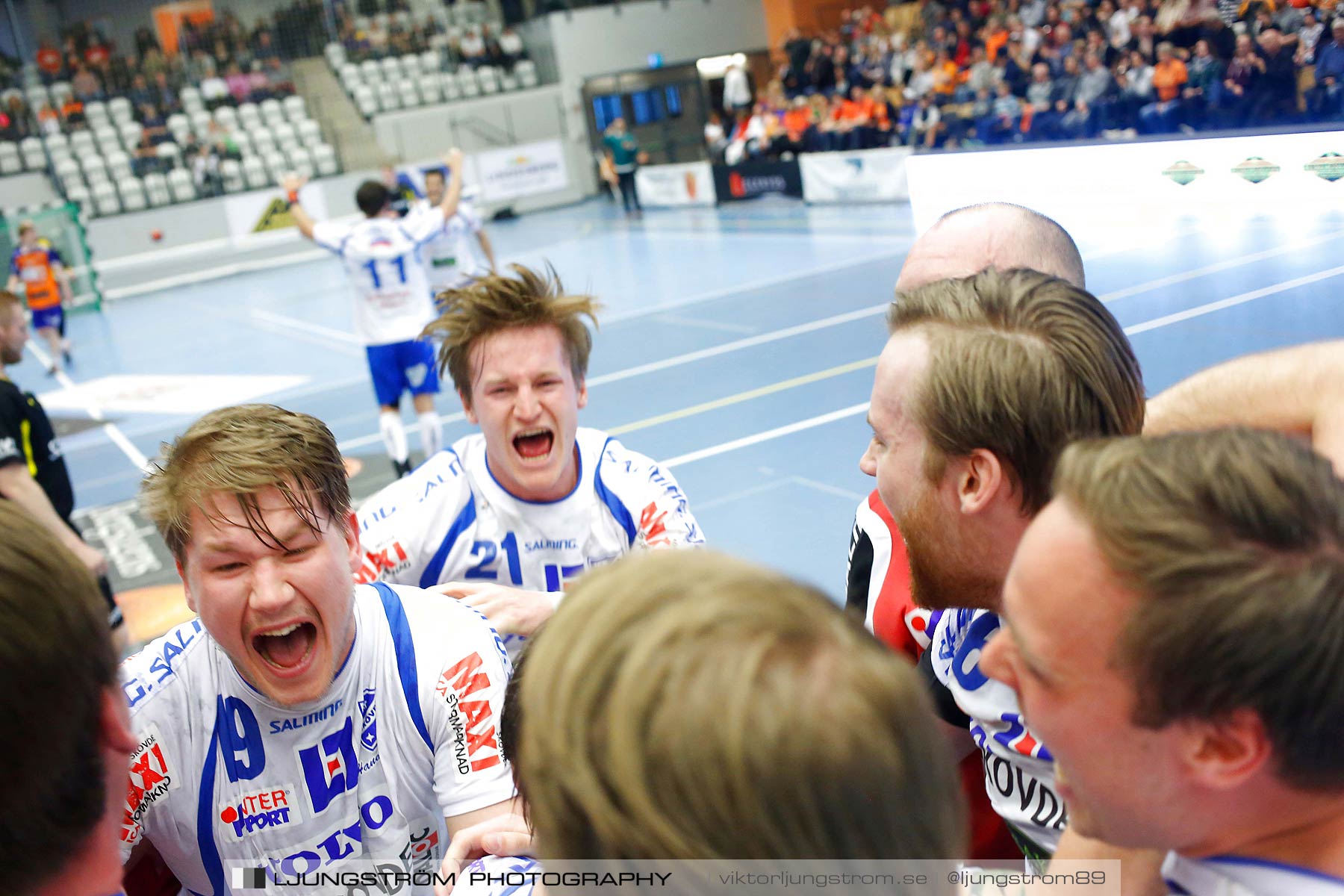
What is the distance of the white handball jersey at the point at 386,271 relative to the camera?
9.68 meters

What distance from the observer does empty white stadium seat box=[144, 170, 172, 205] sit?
28438 mm

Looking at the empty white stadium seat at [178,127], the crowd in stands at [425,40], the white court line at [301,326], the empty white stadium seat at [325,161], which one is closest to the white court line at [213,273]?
the empty white stadium seat at [325,161]

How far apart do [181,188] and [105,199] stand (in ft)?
5.94

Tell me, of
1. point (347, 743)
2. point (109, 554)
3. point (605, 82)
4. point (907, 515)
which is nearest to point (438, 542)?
point (347, 743)

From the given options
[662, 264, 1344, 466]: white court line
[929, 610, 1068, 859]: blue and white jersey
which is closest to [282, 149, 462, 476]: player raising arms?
[662, 264, 1344, 466]: white court line

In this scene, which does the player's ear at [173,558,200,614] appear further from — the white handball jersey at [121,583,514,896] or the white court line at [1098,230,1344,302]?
the white court line at [1098,230,1344,302]

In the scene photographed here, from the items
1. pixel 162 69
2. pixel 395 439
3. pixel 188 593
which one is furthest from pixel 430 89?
pixel 188 593

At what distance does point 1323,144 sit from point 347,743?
12.0 feet

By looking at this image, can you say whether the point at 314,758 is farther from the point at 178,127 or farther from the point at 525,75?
the point at 525,75

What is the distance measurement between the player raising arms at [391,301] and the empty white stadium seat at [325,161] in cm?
2154

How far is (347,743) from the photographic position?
241cm

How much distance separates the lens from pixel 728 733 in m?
0.90

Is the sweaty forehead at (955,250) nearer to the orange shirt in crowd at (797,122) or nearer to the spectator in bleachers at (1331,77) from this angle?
the spectator in bleachers at (1331,77)

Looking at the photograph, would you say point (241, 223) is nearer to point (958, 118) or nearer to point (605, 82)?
point (605, 82)
